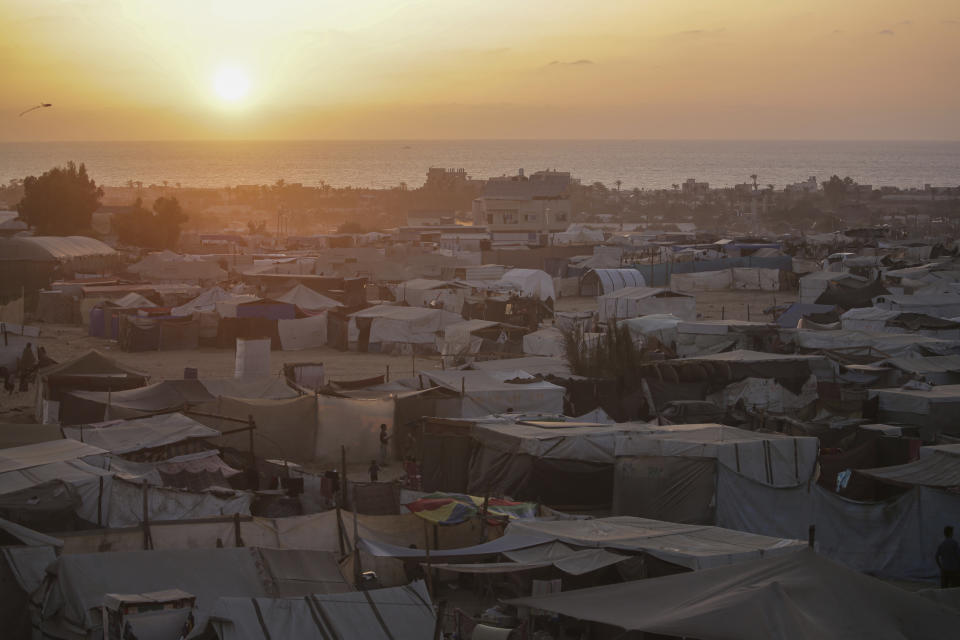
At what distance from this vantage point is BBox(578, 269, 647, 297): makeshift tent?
4338 cm

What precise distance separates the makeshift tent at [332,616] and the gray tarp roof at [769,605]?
1035 millimetres

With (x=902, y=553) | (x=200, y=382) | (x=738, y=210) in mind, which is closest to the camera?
(x=902, y=553)

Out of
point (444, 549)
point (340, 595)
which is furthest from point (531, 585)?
point (340, 595)

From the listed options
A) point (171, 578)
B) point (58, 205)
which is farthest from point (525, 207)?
point (171, 578)

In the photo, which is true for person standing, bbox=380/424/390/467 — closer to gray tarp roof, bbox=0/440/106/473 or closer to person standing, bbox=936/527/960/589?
gray tarp roof, bbox=0/440/106/473

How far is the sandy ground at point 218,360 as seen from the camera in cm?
2708

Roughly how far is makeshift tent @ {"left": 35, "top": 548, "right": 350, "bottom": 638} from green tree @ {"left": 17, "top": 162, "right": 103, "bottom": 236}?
57669 millimetres

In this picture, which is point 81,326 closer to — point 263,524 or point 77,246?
point 77,246

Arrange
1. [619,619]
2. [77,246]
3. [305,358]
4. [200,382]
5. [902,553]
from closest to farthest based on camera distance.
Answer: [619,619]
[902,553]
[200,382]
[305,358]
[77,246]

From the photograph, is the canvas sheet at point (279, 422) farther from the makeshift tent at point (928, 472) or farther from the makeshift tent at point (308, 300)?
the makeshift tent at point (308, 300)

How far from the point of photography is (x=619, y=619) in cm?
790

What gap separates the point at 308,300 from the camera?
34.6 m

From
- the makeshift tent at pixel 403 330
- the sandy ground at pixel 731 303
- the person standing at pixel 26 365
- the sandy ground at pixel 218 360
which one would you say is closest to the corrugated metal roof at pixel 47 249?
the sandy ground at pixel 218 360

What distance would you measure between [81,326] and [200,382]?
18.8 meters
